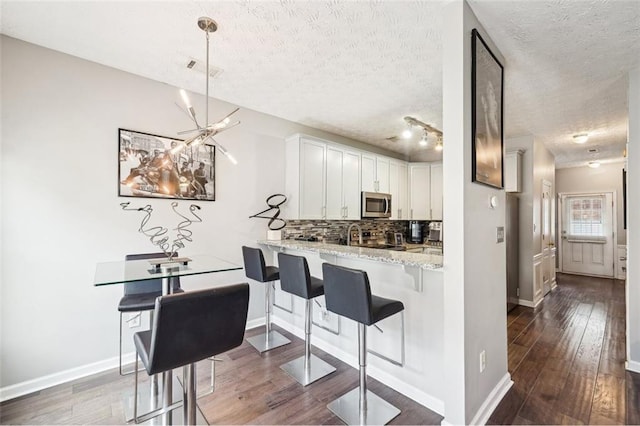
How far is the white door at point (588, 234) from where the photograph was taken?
6289 mm

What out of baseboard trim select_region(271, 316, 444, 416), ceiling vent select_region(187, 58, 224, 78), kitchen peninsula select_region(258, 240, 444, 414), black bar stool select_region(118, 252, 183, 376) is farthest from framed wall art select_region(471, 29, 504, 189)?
black bar stool select_region(118, 252, 183, 376)

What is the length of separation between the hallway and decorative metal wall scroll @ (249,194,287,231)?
2710 mm

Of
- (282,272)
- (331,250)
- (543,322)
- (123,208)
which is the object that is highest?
(123,208)

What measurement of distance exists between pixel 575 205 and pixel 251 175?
297 inches

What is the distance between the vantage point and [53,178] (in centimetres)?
229

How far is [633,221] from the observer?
2477 millimetres

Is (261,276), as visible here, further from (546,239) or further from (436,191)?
(546,239)

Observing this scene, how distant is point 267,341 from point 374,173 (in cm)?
297

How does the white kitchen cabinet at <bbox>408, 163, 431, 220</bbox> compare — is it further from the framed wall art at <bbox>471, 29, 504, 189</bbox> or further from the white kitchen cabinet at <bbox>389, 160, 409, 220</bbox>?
the framed wall art at <bbox>471, 29, 504, 189</bbox>

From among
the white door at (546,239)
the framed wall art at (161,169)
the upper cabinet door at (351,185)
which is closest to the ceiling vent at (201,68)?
the framed wall art at (161,169)

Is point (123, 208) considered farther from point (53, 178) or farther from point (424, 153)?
point (424, 153)

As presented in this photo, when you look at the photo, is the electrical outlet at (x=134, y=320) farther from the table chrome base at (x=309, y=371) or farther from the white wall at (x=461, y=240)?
→ the white wall at (x=461, y=240)

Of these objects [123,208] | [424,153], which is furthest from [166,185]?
[424,153]

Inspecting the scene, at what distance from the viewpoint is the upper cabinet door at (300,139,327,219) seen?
3.71m
